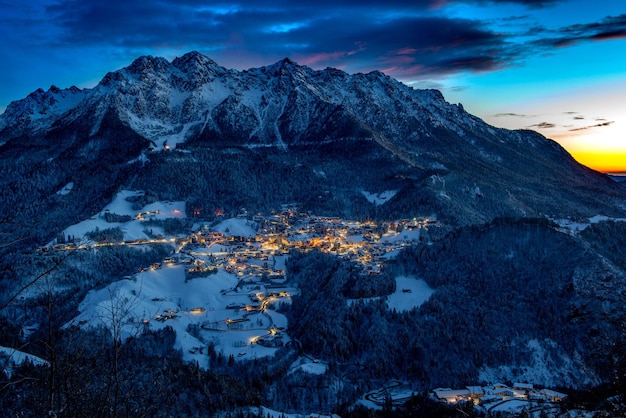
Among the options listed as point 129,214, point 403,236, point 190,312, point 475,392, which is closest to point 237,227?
point 129,214

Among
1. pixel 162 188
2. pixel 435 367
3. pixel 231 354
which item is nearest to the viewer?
pixel 435 367

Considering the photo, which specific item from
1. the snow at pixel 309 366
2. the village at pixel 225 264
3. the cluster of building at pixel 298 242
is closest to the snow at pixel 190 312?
the village at pixel 225 264

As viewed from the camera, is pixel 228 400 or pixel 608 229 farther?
pixel 608 229

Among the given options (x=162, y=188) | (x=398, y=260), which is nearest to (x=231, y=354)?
(x=398, y=260)

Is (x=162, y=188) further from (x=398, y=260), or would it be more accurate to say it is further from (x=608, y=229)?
(x=608, y=229)

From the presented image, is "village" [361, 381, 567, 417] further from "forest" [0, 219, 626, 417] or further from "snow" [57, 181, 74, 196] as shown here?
"snow" [57, 181, 74, 196]

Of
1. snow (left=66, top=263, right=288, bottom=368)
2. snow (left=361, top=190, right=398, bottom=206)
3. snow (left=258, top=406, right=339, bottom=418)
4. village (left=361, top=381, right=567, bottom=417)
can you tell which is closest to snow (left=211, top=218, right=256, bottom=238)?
snow (left=66, top=263, right=288, bottom=368)

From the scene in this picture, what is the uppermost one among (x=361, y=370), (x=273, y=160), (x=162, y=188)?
(x=273, y=160)
